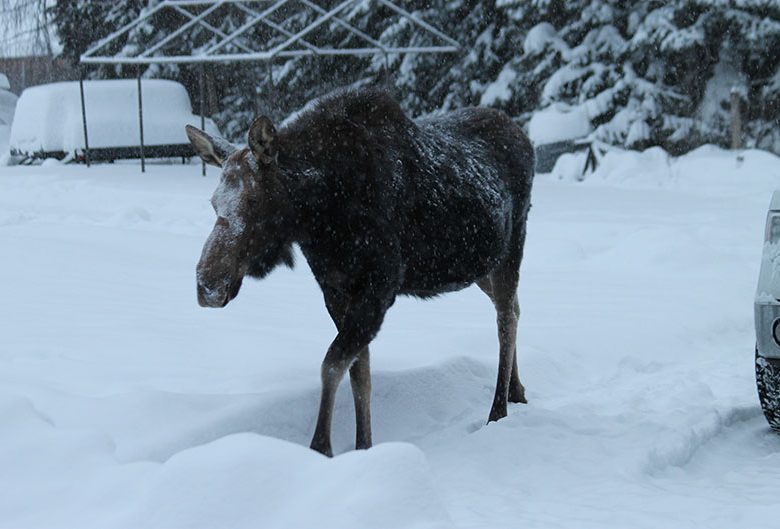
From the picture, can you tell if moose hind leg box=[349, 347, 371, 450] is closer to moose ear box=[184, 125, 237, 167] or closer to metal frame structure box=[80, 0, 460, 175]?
moose ear box=[184, 125, 237, 167]

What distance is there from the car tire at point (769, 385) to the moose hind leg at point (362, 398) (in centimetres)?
196

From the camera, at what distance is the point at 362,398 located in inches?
189

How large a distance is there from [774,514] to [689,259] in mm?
6792

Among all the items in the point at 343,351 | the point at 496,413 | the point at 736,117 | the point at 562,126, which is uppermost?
the point at 343,351

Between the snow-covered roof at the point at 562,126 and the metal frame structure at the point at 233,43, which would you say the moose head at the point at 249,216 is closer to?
the metal frame structure at the point at 233,43

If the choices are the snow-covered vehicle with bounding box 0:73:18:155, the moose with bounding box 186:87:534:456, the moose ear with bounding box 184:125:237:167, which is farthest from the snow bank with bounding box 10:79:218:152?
the moose ear with bounding box 184:125:237:167

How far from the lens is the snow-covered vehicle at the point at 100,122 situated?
2314 centimetres

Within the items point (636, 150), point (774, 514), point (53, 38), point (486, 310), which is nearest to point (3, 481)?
point (774, 514)

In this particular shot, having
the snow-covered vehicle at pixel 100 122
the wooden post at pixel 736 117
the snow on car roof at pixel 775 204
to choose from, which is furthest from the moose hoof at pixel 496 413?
the snow-covered vehicle at pixel 100 122

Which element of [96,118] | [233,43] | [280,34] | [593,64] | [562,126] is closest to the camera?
[233,43]

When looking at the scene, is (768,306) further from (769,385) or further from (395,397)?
(395,397)

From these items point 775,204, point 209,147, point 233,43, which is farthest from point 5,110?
point 775,204

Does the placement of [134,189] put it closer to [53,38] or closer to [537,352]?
[537,352]

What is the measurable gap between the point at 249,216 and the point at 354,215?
0.53 m
